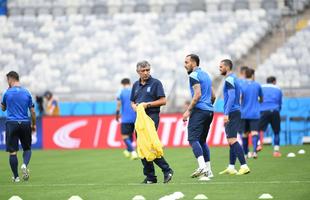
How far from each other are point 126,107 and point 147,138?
943cm

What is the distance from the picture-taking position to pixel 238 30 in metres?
37.4

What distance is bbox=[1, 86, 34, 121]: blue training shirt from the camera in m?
17.8

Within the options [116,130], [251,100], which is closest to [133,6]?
[116,130]

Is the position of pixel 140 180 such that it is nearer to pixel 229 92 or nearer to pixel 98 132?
pixel 229 92

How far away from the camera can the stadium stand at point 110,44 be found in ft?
117

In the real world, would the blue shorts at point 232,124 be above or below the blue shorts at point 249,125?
above

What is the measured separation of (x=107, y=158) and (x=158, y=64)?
1132 centimetres

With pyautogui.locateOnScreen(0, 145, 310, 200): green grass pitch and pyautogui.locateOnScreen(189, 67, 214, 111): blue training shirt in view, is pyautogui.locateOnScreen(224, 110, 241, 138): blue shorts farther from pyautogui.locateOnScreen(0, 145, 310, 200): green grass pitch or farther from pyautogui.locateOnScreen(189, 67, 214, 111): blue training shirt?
pyautogui.locateOnScreen(189, 67, 214, 111): blue training shirt

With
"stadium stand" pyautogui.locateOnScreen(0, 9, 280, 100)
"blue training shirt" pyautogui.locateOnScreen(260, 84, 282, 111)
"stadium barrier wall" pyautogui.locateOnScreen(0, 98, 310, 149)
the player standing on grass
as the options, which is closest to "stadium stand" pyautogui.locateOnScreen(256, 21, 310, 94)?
"stadium stand" pyautogui.locateOnScreen(0, 9, 280, 100)

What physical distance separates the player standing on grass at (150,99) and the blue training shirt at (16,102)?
2961mm

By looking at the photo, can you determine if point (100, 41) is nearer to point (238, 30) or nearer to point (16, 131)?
point (238, 30)

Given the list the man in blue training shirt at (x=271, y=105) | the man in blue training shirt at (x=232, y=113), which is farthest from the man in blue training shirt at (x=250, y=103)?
the man in blue training shirt at (x=232, y=113)

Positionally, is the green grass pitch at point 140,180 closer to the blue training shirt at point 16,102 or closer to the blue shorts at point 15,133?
the blue shorts at point 15,133

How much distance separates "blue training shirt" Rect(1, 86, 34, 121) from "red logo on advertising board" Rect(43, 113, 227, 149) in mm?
12522
